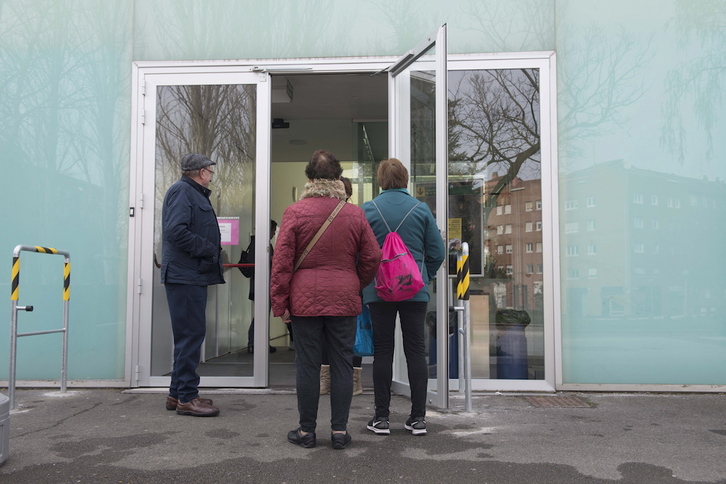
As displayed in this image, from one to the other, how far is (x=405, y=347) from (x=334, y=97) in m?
5.15

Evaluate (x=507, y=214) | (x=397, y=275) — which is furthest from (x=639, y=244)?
(x=397, y=275)

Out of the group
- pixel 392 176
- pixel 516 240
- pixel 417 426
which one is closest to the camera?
pixel 417 426

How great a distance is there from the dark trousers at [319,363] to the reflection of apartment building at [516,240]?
7.05 ft

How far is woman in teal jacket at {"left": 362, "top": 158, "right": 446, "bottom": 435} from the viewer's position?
4.05 m

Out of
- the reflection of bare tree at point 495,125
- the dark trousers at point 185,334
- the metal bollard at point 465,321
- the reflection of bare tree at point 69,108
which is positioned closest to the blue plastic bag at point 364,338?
the metal bollard at point 465,321

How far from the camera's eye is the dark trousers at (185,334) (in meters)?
4.52

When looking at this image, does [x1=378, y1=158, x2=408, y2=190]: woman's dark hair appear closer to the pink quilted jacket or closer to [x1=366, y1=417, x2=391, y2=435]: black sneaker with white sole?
the pink quilted jacket

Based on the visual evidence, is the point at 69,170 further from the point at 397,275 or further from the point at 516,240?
the point at 516,240

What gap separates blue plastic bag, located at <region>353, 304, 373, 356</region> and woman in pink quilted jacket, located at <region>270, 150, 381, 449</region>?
110cm

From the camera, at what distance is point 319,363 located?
373cm

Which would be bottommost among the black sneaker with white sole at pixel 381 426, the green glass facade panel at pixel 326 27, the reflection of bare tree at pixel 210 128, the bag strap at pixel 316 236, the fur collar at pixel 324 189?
the black sneaker with white sole at pixel 381 426

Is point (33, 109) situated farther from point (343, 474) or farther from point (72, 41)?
point (343, 474)

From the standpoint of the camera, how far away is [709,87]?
18.0 feet

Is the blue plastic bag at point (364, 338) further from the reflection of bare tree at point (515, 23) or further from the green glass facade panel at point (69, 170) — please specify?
the reflection of bare tree at point (515, 23)
